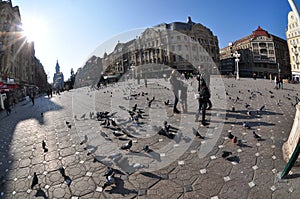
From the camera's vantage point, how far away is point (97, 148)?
523 cm

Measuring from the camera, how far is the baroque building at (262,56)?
198 feet

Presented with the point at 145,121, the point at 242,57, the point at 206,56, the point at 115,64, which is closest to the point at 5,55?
the point at 145,121

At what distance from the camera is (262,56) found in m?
65.6

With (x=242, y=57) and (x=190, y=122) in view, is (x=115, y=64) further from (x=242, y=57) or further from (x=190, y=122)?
(x=190, y=122)

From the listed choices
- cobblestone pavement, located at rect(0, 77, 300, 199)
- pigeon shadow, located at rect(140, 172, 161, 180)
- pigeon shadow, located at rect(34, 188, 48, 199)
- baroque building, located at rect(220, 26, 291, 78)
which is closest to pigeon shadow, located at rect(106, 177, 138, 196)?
cobblestone pavement, located at rect(0, 77, 300, 199)

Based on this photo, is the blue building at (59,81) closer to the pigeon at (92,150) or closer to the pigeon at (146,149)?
the pigeon at (92,150)

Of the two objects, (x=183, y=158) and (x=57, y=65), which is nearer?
(x=183, y=158)

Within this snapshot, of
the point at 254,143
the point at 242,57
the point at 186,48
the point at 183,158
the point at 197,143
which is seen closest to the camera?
the point at 183,158

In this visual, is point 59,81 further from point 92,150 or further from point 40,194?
point 40,194

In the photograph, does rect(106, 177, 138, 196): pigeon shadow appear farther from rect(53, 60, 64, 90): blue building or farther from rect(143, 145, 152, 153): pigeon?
rect(53, 60, 64, 90): blue building

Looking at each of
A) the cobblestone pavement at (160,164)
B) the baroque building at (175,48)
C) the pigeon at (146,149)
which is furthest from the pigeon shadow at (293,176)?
the baroque building at (175,48)

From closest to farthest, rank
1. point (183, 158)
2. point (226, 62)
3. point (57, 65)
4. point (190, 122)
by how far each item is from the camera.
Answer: point (183, 158) < point (190, 122) < point (226, 62) < point (57, 65)

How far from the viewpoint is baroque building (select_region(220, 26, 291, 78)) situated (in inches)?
2381

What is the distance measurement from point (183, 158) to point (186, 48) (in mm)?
61097
